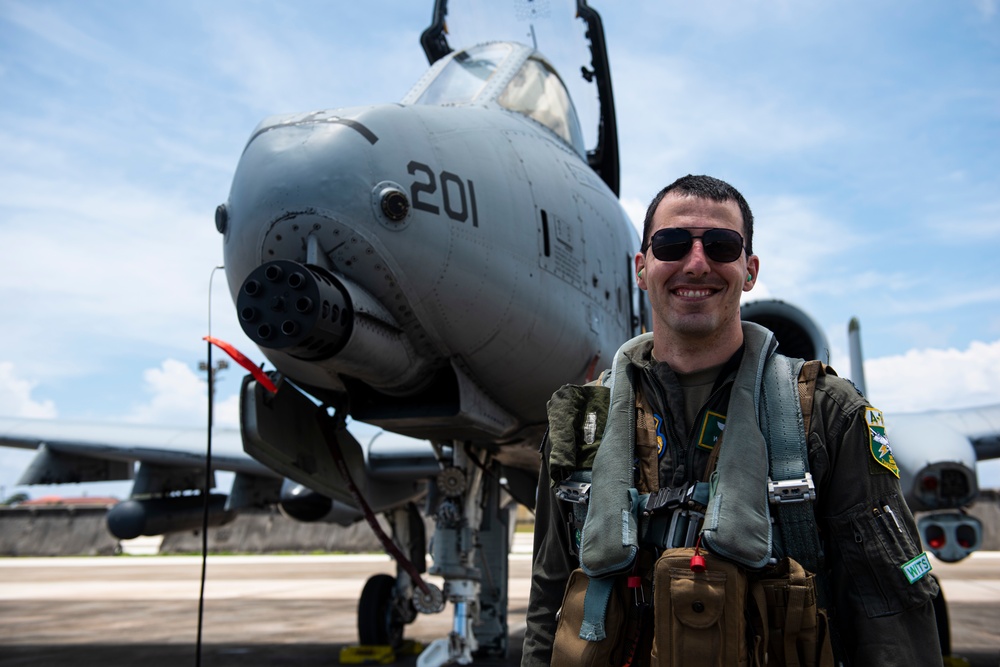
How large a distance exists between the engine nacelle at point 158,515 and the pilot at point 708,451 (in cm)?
820

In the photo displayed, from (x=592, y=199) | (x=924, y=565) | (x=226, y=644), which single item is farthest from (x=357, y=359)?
(x=226, y=644)

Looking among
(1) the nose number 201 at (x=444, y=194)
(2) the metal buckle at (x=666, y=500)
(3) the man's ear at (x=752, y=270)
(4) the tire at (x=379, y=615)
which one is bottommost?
(4) the tire at (x=379, y=615)

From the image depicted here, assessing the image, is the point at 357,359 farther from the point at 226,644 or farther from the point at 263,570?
the point at 263,570

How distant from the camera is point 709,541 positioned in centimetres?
152

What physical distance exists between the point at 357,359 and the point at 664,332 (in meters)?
2.30

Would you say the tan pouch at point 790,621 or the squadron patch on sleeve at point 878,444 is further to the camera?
the squadron patch on sleeve at point 878,444

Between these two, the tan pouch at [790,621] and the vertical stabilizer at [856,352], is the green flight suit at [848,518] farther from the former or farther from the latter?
the vertical stabilizer at [856,352]

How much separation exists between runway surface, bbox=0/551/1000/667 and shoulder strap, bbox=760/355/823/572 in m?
5.50

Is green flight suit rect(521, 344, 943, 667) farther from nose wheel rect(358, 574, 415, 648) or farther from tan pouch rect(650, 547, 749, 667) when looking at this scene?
nose wheel rect(358, 574, 415, 648)

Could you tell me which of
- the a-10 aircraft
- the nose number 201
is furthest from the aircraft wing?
the nose number 201

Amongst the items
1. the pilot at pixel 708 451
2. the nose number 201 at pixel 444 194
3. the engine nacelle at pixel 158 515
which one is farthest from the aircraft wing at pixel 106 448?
the pilot at pixel 708 451

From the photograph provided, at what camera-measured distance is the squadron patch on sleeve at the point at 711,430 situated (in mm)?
1735

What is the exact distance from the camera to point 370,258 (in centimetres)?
386

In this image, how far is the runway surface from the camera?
28.8 feet
